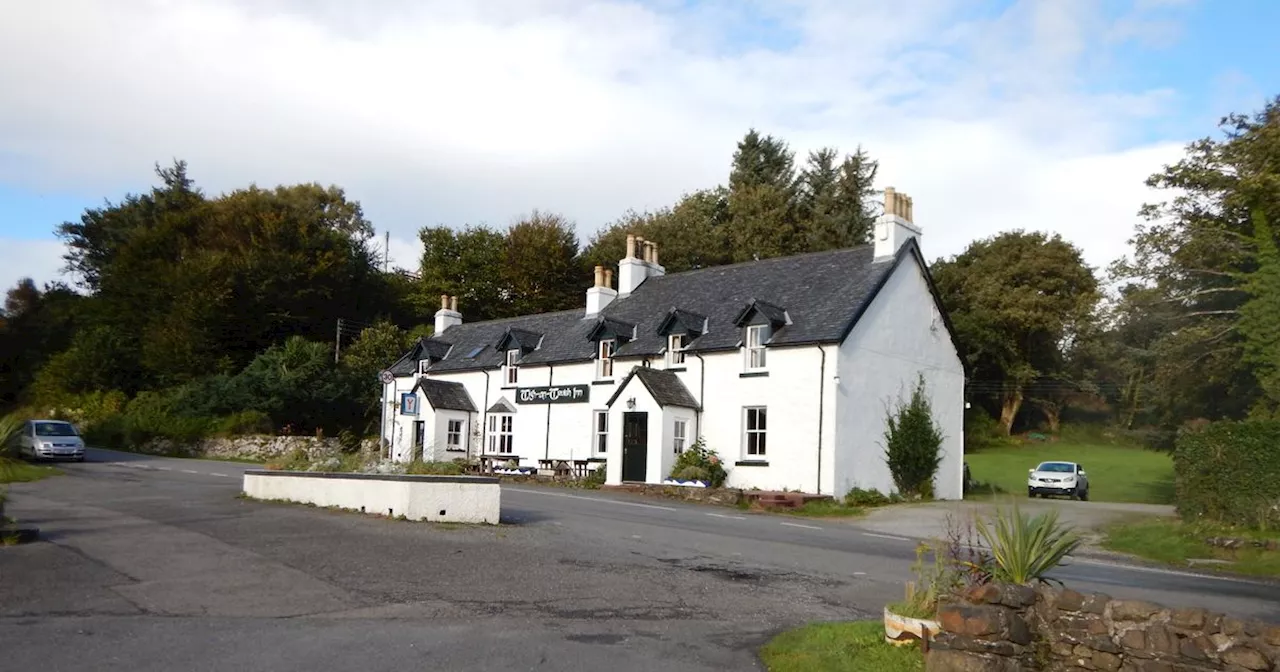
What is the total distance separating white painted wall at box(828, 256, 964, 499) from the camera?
93.8ft

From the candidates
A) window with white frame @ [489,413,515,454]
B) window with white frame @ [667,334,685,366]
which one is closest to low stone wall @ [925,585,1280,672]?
window with white frame @ [667,334,685,366]

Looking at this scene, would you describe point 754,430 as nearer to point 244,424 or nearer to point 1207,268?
point 1207,268

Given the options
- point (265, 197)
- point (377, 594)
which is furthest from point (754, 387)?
point (265, 197)

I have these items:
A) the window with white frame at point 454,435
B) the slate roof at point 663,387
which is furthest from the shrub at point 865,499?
the window with white frame at point 454,435

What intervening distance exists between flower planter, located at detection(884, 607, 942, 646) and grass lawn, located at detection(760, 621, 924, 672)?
0.20ft


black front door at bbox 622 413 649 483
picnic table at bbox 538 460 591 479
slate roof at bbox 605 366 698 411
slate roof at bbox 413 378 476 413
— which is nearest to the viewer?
slate roof at bbox 605 366 698 411

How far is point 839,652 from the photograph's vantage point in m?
8.34

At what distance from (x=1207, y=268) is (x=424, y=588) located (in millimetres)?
29039

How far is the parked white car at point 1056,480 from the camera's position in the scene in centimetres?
3650

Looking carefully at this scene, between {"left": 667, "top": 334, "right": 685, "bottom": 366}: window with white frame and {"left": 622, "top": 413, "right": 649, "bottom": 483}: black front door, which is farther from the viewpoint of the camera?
{"left": 667, "top": 334, "right": 685, "bottom": 366}: window with white frame

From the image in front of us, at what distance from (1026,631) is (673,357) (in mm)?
25138

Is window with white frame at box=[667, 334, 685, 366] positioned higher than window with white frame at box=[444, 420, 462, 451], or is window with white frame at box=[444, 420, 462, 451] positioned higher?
window with white frame at box=[667, 334, 685, 366]

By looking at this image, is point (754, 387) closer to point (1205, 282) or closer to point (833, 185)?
point (1205, 282)

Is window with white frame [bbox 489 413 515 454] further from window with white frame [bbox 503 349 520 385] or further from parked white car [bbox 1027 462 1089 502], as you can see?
parked white car [bbox 1027 462 1089 502]
